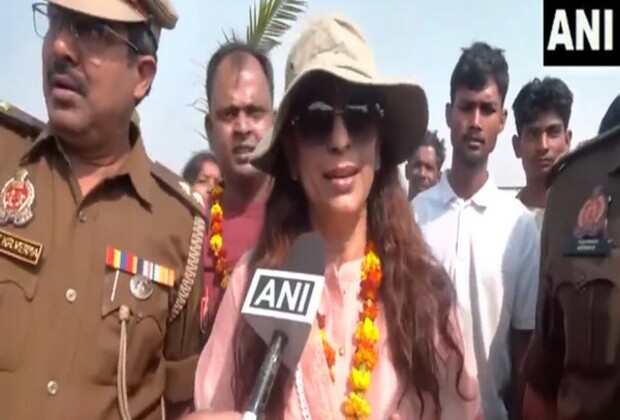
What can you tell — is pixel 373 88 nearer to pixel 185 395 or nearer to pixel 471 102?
pixel 185 395

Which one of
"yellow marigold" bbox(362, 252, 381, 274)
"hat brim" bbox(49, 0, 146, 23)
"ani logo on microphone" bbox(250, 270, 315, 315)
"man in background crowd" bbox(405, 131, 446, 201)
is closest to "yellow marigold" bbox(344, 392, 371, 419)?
"yellow marigold" bbox(362, 252, 381, 274)

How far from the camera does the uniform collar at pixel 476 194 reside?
3.80 metres

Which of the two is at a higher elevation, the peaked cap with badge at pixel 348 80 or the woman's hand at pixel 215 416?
the peaked cap with badge at pixel 348 80

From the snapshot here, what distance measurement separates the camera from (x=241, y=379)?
2383 millimetres

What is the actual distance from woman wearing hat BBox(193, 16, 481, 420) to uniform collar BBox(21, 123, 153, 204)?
33 centimetres

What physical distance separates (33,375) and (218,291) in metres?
0.88

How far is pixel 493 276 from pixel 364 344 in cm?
124

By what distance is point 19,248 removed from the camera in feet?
8.14

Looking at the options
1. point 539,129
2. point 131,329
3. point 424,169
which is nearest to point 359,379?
point 131,329

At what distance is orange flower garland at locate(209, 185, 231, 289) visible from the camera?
3.21 meters

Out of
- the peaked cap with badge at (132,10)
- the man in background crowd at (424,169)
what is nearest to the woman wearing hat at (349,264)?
the peaked cap with badge at (132,10)

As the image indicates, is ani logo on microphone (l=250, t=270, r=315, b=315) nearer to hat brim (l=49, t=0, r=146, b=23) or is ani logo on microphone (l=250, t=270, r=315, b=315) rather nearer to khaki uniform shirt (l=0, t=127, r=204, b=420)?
khaki uniform shirt (l=0, t=127, r=204, b=420)

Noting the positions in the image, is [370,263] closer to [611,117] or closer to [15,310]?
[15,310]

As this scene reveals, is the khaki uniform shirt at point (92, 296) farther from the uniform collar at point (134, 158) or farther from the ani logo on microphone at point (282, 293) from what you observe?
the ani logo on microphone at point (282, 293)
